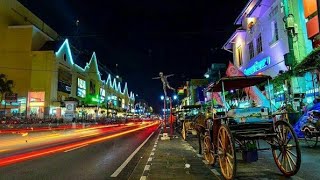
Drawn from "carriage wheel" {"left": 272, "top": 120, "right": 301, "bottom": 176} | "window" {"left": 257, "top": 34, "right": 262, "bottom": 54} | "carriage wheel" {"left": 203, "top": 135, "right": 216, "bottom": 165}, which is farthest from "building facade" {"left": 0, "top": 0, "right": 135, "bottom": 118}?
"carriage wheel" {"left": 272, "top": 120, "right": 301, "bottom": 176}

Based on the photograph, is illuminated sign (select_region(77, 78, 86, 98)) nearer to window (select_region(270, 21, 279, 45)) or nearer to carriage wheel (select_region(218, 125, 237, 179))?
window (select_region(270, 21, 279, 45))

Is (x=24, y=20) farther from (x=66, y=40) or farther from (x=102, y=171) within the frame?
(x=102, y=171)

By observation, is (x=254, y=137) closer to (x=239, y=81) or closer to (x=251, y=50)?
(x=239, y=81)

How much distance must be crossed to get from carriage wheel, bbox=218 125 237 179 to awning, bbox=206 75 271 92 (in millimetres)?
1828

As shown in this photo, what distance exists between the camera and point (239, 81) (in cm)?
967

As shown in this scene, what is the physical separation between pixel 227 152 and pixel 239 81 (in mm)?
2694

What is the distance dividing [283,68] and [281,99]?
225 centimetres

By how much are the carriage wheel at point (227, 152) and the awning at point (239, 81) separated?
183cm

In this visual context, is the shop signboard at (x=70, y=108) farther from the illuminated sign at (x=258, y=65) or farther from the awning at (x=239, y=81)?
the awning at (x=239, y=81)

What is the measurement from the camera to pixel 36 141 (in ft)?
76.7

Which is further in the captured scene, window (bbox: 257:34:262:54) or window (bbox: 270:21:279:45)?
window (bbox: 257:34:262:54)

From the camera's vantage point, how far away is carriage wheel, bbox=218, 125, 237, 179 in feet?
23.4

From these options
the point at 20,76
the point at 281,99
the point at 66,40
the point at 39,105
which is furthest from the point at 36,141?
the point at 66,40

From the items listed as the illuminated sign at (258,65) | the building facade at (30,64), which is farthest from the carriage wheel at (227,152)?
the building facade at (30,64)
